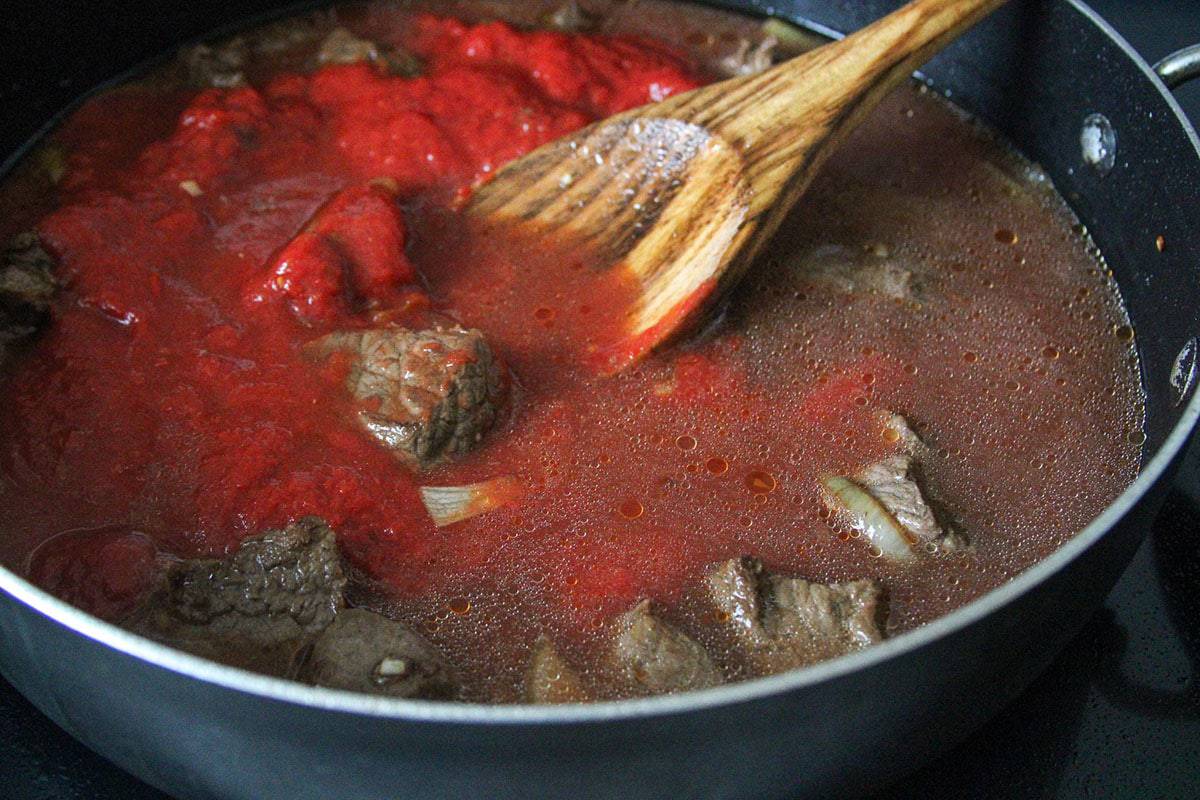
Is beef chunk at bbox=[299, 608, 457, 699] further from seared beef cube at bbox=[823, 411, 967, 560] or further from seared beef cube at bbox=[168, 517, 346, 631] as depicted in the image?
seared beef cube at bbox=[823, 411, 967, 560]

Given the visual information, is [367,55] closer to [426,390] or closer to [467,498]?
[426,390]

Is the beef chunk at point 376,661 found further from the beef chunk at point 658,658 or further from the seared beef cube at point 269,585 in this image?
the beef chunk at point 658,658

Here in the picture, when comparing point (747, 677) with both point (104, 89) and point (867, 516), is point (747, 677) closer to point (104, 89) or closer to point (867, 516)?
point (867, 516)

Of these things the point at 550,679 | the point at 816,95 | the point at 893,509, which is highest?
the point at 816,95

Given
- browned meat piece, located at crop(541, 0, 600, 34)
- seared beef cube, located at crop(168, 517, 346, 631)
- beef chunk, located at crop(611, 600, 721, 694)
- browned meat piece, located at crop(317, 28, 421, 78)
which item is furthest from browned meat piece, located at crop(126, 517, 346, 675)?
browned meat piece, located at crop(541, 0, 600, 34)

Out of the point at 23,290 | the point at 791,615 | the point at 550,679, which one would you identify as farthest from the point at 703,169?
the point at 23,290

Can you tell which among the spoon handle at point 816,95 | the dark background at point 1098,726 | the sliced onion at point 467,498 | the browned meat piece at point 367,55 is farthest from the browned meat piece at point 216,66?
the dark background at point 1098,726

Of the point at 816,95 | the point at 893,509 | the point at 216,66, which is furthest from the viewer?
the point at 216,66
